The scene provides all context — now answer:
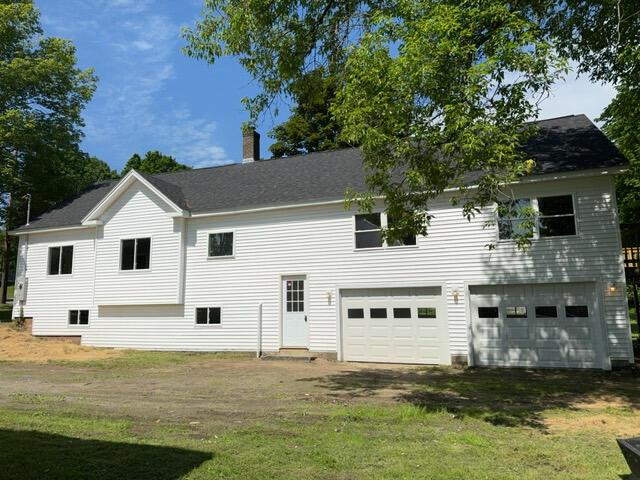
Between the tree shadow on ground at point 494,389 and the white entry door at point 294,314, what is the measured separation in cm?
327

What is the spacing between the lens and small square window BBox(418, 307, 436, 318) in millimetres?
15148

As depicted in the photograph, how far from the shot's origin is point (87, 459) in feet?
17.9

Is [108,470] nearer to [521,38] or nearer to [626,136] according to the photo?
[521,38]

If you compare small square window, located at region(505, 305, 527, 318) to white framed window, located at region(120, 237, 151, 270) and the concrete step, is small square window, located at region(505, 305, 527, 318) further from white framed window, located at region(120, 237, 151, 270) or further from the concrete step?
white framed window, located at region(120, 237, 151, 270)

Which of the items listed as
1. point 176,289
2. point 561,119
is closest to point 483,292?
point 561,119

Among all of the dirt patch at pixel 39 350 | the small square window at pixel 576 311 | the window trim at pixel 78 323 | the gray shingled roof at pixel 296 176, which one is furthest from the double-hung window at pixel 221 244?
the small square window at pixel 576 311

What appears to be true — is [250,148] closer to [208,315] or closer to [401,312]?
[208,315]

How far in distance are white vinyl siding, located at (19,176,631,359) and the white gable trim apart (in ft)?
1.18

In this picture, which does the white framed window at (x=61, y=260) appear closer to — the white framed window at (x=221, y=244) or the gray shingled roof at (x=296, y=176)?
the gray shingled roof at (x=296, y=176)

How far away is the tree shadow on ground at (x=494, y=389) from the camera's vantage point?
8.71 metres

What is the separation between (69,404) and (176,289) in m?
9.59

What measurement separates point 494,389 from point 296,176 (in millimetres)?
11417

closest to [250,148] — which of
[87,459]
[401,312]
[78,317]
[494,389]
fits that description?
[78,317]

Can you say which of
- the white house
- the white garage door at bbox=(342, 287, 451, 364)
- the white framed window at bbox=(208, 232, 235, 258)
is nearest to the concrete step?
the white house
